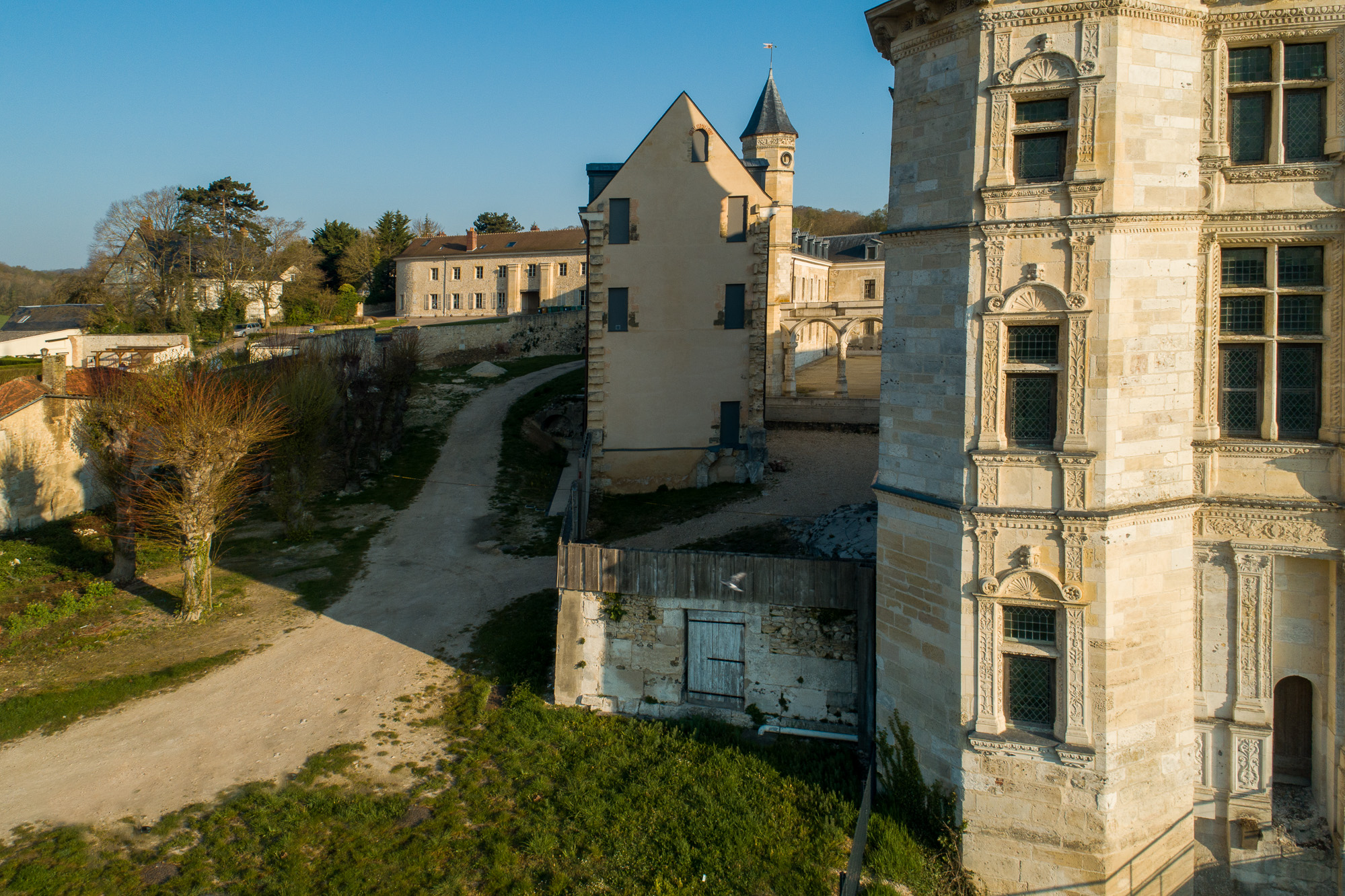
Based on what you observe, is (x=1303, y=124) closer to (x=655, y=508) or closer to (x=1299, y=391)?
(x=1299, y=391)

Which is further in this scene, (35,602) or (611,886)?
(35,602)

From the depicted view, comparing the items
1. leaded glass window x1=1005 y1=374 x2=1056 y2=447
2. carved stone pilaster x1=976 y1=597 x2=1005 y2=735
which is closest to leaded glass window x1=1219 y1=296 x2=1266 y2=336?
leaded glass window x1=1005 y1=374 x2=1056 y2=447

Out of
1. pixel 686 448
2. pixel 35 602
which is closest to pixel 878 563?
pixel 686 448

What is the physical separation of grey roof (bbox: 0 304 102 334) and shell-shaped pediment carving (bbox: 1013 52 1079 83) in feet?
137

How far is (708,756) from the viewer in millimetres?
11055

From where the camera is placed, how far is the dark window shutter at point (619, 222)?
21.7 metres

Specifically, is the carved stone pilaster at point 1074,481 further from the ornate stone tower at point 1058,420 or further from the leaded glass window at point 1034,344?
the leaded glass window at point 1034,344

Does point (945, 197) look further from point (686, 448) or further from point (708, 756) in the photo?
point (686, 448)

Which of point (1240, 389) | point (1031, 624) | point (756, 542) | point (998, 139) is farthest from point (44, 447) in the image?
point (1240, 389)

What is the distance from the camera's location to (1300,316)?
946 cm

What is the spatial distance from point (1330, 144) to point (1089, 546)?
17.0 ft

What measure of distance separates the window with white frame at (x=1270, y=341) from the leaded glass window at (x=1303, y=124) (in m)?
1.05

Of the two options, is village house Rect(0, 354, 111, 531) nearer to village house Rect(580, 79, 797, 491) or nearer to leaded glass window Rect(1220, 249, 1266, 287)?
village house Rect(580, 79, 797, 491)

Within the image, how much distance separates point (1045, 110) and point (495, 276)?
159 ft
